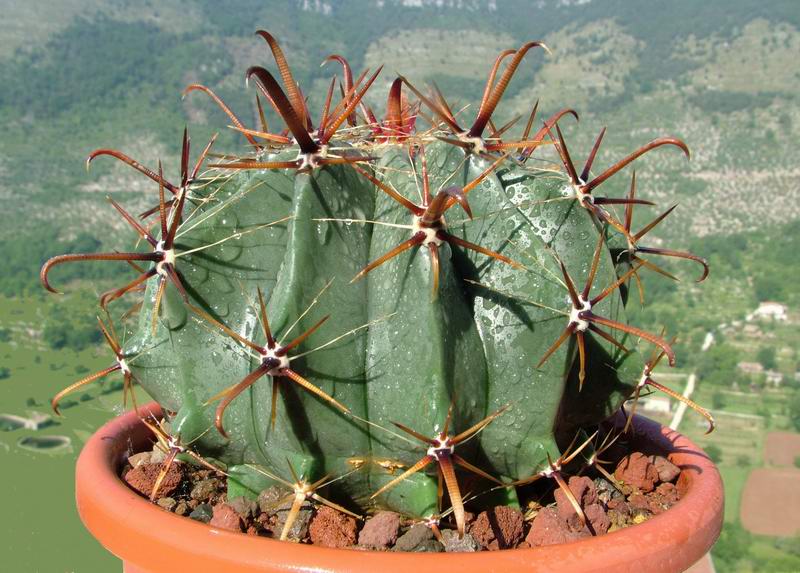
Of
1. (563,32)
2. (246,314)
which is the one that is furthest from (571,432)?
(563,32)

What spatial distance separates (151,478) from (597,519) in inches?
46.9

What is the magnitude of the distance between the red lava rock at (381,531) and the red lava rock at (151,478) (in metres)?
0.62

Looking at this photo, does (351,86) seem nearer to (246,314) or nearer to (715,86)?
(246,314)

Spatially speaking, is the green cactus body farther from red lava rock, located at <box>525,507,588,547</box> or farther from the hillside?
the hillside

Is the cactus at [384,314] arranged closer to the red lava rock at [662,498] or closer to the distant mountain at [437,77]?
the red lava rock at [662,498]

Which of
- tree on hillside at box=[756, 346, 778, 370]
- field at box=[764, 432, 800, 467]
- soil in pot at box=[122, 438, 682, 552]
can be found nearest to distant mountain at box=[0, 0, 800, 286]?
tree on hillside at box=[756, 346, 778, 370]

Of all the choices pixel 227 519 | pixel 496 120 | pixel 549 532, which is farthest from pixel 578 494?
pixel 496 120

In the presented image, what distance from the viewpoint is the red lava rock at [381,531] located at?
165cm

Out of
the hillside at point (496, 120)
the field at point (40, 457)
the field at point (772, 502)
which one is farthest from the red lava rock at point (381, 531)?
the field at point (772, 502)

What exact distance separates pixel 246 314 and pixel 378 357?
348mm

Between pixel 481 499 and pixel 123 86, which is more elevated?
pixel 481 499

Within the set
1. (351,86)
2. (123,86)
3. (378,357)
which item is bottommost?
(123,86)

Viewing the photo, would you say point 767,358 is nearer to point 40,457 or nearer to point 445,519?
point 40,457

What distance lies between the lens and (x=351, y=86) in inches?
73.9
